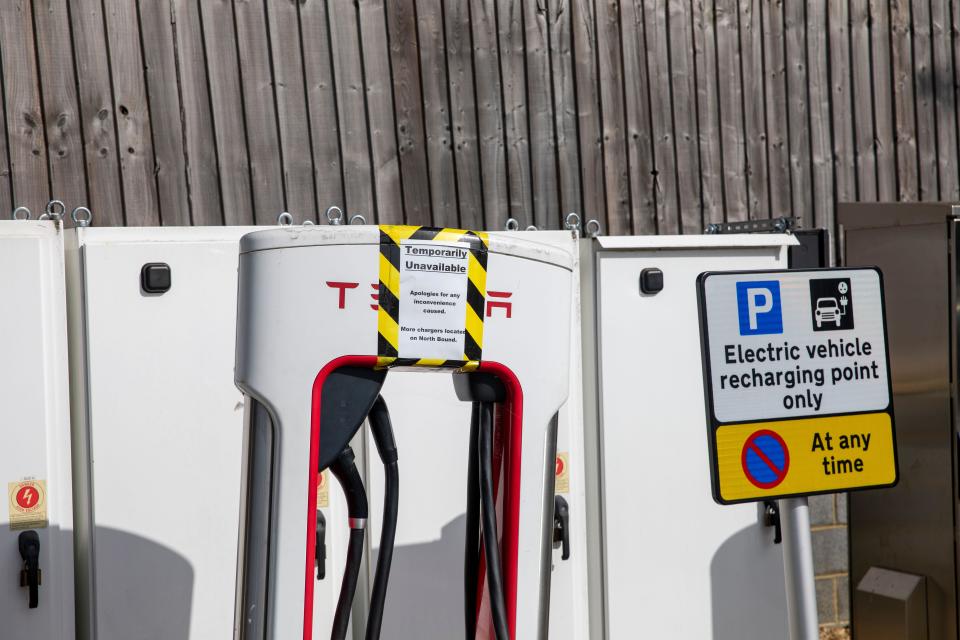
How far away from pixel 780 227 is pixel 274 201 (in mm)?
2079

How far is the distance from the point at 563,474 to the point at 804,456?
1301 millimetres

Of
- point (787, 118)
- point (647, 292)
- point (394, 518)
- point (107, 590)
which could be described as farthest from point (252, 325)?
point (787, 118)

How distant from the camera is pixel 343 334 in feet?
6.59

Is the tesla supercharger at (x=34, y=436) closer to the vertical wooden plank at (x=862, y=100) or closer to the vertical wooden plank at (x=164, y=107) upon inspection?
the vertical wooden plank at (x=164, y=107)

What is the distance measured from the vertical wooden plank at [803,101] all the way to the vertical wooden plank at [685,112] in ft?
1.91

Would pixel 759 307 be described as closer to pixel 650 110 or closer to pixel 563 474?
pixel 563 474

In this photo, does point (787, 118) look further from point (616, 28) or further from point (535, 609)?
point (535, 609)

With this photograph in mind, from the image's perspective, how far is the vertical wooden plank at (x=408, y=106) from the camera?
466 cm

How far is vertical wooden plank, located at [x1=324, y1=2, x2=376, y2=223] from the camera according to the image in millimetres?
4543

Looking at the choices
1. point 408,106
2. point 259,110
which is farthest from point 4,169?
point 408,106

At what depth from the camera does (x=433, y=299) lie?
2066 mm

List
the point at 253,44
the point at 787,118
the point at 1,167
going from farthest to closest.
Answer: the point at 787,118 → the point at 253,44 → the point at 1,167

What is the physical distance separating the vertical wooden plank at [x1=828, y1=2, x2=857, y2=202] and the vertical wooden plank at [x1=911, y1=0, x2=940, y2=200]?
0.47m

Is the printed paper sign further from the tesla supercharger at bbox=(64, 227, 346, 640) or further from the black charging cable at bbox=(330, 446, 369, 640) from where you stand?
the tesla supercharger at bbox=(64, 227, 346, 640)
